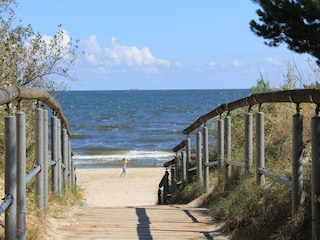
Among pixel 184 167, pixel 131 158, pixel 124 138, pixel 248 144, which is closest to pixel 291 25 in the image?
pixel 184 167

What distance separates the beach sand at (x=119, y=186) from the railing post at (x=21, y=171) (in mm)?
12281

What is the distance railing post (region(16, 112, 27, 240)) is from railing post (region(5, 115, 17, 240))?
207 millimetres

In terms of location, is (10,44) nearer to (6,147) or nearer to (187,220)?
(187,220)

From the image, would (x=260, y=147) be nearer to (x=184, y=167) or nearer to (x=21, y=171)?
Answer: (x=21, y=171)

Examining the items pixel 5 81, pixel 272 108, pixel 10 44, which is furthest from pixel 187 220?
pixel 10 44

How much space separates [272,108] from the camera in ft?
35.0

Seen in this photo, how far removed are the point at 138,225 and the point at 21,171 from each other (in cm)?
233

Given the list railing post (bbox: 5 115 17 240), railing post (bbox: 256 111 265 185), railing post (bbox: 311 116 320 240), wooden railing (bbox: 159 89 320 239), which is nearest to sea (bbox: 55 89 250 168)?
wooden railing (bbox: 159 89 320 239)

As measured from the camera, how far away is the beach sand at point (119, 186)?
59.8 feet

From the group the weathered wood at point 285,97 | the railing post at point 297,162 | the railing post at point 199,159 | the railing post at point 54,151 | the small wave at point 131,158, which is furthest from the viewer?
the small wave at point 131,158

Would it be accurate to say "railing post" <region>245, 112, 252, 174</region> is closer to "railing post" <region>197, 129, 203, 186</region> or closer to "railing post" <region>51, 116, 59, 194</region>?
"railing post" <region>51, 116, 59, 194</region>

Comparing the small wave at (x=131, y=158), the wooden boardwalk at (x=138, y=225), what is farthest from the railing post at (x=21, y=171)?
the small wave at (x=131, y=158)

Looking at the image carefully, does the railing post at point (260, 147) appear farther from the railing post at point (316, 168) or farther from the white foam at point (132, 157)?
the white foam at point (132, 157)

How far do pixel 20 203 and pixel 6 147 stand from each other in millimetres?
553
